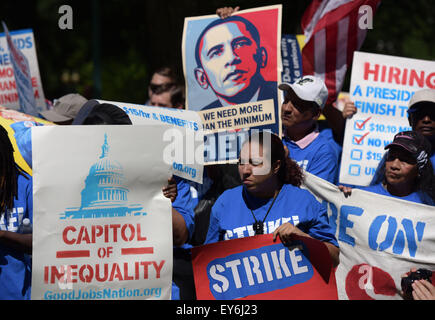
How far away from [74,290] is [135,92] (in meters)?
8.87

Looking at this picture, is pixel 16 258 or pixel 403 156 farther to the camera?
pixel 403 156

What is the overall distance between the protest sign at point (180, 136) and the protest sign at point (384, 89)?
5.11 feet

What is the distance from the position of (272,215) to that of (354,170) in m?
1.39

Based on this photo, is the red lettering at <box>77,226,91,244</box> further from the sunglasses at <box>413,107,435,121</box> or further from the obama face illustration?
the sunglasses at <box>413,107,435,121</box>

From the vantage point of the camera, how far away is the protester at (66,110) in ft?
17.1

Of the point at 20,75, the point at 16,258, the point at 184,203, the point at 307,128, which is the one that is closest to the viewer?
the point at 16,258

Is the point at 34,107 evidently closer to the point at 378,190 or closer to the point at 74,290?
the point at 74,290

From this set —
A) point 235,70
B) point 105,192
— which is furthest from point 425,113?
point 105,192

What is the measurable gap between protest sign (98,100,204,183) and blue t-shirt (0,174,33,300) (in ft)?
2.83

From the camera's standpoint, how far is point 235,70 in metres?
4.92

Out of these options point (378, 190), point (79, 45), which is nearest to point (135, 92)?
point (79, 45)

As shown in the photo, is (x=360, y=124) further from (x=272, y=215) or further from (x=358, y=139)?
(x=272, y=215)

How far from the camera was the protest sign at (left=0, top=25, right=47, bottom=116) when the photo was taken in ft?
18.1

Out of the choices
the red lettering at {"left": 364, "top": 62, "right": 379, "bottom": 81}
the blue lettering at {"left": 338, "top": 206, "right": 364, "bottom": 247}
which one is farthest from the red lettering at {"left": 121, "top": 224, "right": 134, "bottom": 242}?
the red lettering at {"left": 364, "top": 62, "right": 379, "bottom": 81}
